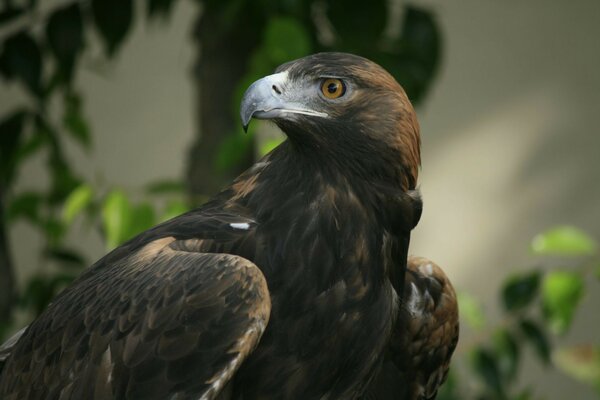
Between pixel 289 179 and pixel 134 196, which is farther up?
pixel 289 179

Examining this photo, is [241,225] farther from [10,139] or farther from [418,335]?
[10,139]

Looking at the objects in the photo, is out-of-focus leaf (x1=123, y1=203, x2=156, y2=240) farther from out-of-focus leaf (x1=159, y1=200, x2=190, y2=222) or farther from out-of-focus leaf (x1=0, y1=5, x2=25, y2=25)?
out-of-focus leaf (x1=0, y1=5, x2=25, y2=25)

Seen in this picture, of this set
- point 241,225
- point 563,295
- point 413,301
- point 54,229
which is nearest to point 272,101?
point 241,225

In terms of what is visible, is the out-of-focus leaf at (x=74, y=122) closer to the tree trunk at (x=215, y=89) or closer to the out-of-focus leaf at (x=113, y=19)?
the tree trunk at (x=215, y=89)

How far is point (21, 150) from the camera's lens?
3.87m

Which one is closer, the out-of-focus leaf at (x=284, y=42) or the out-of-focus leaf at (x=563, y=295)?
the out-of-focus leaf at (x=284, y=42)

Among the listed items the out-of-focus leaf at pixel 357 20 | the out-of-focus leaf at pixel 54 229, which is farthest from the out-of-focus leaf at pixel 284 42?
the out-of-focus leaf at pixel 54 229

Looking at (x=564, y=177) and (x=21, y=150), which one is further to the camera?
(x=564, y=177)

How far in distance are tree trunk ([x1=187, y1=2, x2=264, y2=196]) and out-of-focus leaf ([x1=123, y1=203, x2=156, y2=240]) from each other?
2.20 ft

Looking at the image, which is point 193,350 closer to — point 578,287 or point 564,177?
point 578,287

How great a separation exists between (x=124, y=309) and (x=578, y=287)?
1785 millimetres

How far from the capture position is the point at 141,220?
9.98 feet

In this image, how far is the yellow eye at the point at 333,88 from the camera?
6.55ft

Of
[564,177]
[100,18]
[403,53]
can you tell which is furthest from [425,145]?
[100,18]
